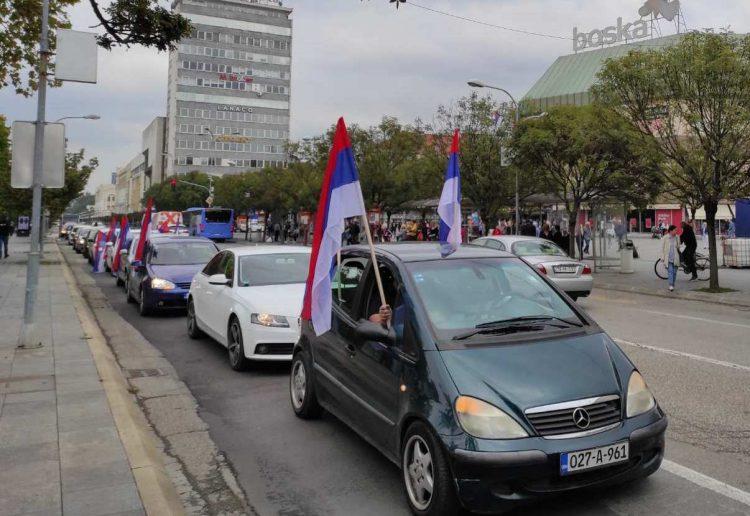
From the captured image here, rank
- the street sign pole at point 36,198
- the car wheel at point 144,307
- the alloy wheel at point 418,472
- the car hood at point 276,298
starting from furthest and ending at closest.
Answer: the car wheel at point 144,307 → the street sign pole at point 36,198 → the car hood at point 276,298 → the alloy wheel at point 418,472

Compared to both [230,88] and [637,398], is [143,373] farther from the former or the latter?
[230,88]

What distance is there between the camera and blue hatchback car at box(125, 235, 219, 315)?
12234 millimetres

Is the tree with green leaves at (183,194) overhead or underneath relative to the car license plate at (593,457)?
overhead

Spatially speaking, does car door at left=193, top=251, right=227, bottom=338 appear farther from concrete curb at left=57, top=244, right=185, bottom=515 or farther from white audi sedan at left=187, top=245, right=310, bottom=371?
concrete curb at left=57, top=244, right=185, bottom=515

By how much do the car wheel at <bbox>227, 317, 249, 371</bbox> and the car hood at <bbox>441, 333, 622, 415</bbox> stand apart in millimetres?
4344

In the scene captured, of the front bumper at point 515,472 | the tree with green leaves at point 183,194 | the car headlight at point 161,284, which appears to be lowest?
the front bumper at point 515,472

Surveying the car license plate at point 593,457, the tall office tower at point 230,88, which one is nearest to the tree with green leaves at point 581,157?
the car license plate at point 593,457

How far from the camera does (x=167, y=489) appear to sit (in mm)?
4195

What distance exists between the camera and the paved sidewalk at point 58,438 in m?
3.90

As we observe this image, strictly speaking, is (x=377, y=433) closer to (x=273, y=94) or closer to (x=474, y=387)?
→ (x=474, y=387)

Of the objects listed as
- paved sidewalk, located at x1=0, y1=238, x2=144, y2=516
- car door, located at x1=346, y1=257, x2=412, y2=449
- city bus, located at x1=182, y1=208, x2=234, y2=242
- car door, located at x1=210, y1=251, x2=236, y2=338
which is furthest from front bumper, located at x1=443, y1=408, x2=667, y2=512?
city bus, located at x1=182, y1=208, x2=234, y2=242

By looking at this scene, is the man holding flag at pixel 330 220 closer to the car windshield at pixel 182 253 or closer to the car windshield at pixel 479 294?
the car windshield at pixel 479 294

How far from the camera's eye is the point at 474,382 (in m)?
3.64

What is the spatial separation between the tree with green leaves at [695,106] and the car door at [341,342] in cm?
1321
